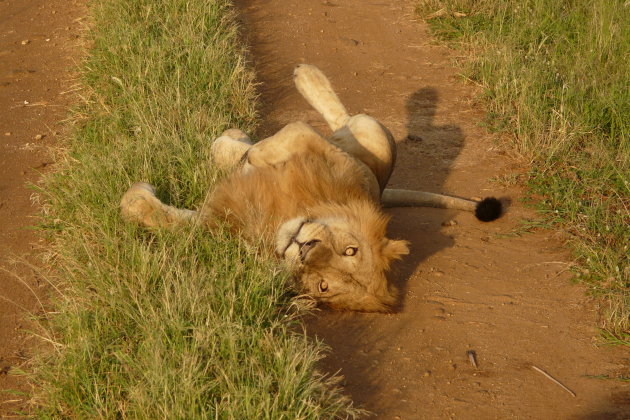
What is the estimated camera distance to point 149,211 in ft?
13.4

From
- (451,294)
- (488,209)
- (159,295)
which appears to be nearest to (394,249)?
(451,294)

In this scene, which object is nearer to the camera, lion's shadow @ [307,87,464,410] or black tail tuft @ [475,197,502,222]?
lion's shadow @ [307,87,464,410]

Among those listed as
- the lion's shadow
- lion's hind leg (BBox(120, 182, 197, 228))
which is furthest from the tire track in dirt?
lion's hind leg (BBox(120, 182, 197, 228))

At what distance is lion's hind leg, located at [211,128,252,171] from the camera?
4637 millimetres

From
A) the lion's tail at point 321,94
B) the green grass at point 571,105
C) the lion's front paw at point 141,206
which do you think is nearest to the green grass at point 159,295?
the lion's front paw at point 141,206

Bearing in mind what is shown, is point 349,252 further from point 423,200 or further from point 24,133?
point 24,133

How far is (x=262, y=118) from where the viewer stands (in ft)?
19.8

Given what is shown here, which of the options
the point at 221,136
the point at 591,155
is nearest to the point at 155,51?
the point at 221,136

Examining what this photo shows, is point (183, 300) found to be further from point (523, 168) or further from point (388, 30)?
point (388, 30)

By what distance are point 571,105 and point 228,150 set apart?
2.51m

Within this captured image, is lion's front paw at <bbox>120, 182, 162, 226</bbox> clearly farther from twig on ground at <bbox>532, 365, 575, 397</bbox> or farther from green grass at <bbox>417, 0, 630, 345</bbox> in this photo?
green grass at <bbox>417, 0, 630, 345</bbox>

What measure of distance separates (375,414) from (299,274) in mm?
816

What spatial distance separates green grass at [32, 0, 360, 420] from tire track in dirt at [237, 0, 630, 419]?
0.33 meters

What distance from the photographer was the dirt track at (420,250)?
345 cm
